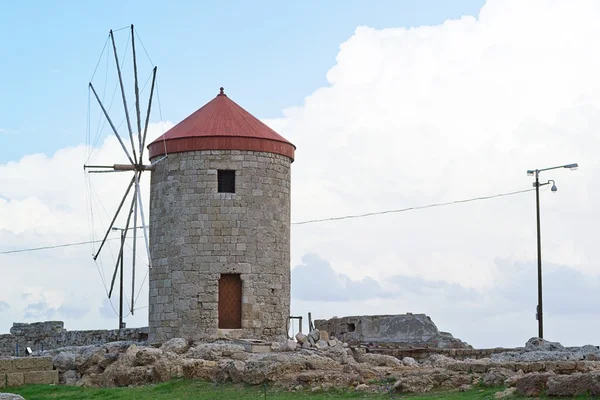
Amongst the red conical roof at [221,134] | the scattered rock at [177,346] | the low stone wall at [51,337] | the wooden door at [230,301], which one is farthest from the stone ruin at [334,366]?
the red conical roof at [221,134]

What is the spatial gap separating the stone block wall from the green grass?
18.1ft

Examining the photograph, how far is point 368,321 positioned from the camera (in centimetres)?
2516

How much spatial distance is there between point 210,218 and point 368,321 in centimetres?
468

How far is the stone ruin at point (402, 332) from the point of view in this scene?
24.7 meters

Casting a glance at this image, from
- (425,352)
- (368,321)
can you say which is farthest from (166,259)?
(425,352)

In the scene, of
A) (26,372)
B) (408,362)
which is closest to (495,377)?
(408,362)

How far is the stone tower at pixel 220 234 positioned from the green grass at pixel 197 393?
5.60m

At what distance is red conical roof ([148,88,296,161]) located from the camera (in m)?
26.5

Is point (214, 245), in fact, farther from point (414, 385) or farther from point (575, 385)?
point (575, 385)

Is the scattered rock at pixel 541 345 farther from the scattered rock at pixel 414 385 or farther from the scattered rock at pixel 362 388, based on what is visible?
the scattered rock at pixel 362 388

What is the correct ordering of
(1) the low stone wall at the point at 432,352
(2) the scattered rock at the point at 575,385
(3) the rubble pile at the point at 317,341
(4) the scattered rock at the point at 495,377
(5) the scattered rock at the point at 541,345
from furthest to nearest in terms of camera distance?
(3) the rubble pile at the point at 317,341 < (1) the low stone wall at the point at 432,352 < (5) the scattered rock at the point at 541,345 < (4) the scattered rock at the point at 495,377 < (2) the scattered rock at the point at 575,385

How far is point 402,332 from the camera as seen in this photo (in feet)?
81.3

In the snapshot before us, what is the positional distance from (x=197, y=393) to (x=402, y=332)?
26.2 ft

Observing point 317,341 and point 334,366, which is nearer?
point 334,366
